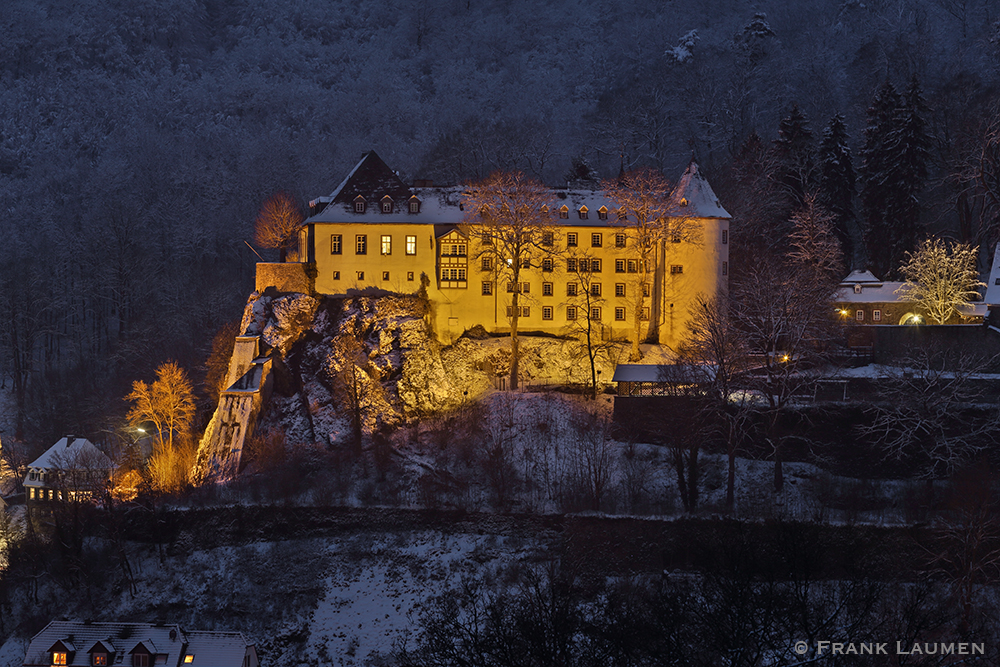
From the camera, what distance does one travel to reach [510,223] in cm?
5562

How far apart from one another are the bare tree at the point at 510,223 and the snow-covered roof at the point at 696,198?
27.5 feet

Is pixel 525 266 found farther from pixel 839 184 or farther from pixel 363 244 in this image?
pixel 839 184

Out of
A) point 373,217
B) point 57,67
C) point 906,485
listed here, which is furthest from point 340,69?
point 906,485

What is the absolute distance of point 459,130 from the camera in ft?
340

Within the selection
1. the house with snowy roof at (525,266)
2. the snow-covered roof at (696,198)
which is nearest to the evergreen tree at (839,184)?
the snow-covered roof at (696,198)

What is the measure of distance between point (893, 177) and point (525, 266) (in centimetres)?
2684

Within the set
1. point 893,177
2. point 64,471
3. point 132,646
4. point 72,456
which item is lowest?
point 132,646

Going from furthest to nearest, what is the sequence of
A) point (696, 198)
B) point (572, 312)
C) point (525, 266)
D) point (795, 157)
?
point (795, 157)
point (696, 198)
point (572, 312)
point (525, 266)

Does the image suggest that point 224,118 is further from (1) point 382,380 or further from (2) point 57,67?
(1) point 382,380

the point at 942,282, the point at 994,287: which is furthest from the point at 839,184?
the point at 994,287

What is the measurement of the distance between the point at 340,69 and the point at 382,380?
9154 cm

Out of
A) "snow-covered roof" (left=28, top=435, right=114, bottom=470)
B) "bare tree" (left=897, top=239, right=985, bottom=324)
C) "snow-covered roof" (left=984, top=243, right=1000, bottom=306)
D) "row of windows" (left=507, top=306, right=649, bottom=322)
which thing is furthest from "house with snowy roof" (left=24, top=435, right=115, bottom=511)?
"snow-covered roof" (left=984, top=243, right=1000, bottom=306)

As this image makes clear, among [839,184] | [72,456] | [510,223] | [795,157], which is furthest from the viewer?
[795,157]

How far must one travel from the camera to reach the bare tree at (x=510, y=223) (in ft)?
182
